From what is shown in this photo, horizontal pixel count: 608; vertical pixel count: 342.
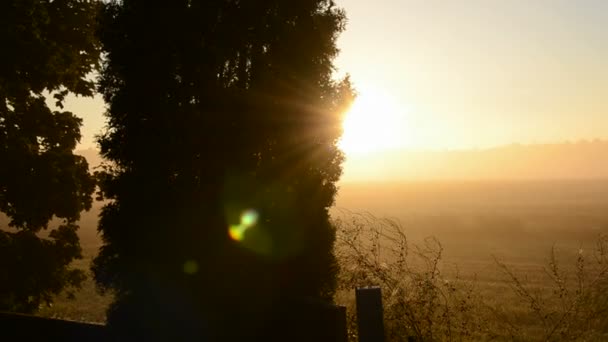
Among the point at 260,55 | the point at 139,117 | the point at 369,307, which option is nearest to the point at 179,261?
the point at 139,117

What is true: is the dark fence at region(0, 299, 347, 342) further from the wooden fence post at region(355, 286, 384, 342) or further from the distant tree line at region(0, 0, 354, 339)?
the distant tree line at region(0, 0, 354, 339)

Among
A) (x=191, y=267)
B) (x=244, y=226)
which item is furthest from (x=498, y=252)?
(x=191, y=267)

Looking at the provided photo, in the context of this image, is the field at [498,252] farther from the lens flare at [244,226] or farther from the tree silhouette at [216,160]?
the lens flare at [244,226]

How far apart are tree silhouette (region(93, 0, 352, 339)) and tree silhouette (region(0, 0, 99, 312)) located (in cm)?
321

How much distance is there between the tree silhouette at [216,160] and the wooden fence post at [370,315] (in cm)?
441

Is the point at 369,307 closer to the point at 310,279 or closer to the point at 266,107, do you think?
the point at 310,279

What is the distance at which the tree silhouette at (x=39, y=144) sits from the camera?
39.2ft

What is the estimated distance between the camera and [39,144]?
13.5 m

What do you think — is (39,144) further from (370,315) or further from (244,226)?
(370,315)

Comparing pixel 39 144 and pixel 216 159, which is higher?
pixel 39 144

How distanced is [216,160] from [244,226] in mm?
1282

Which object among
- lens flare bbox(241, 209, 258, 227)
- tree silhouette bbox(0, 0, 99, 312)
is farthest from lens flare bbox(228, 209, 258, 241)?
tree silhouette bbox(0, 0, 99, 312)

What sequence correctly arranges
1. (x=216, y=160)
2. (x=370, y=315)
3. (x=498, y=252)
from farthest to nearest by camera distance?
(x=498, y=252)
(x=216, y=160)
(x=370, y=315)

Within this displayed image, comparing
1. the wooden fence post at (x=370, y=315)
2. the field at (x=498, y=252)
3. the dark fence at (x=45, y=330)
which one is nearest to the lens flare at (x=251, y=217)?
the field at (x=498, y=252)
